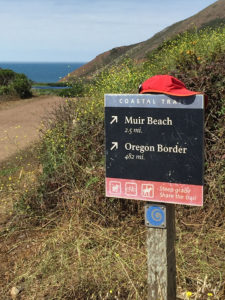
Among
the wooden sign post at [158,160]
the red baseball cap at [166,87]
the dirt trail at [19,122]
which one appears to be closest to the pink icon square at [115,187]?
the wooden sign post at [158,160]

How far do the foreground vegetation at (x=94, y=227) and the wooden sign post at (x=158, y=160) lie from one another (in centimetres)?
36

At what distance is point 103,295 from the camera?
→ 299cm

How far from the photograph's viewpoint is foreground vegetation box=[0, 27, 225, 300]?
3.07 metres

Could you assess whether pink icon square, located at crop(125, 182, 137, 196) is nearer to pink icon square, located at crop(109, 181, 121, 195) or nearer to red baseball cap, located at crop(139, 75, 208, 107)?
pink icon square, located at crop(109, 181, 121, 195)

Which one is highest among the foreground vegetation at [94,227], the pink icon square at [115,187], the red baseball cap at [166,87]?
the red baseball cap at [166,87]

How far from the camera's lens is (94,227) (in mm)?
3750

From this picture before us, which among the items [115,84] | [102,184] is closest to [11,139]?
[115,84]

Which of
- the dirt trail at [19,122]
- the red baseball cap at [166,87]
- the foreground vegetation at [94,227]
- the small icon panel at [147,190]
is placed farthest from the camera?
the dirt trail at [19,122]

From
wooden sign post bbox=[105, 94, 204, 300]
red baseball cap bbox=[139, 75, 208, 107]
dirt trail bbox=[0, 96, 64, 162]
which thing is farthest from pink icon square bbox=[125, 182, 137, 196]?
dirt trail bbox=[0, 96, 64, 162]

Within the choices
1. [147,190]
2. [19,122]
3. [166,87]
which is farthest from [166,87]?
[19,122]

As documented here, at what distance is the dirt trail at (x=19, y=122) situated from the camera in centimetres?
773

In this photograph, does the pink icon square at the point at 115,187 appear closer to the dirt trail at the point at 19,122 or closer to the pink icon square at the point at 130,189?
the pink icon square at the point at 130,189

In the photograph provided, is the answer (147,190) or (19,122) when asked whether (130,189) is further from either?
(19,122)

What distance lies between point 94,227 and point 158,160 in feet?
4.92
